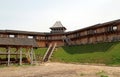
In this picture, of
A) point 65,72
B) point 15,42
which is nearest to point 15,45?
point 15,42

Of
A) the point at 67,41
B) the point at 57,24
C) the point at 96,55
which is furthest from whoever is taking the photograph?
the point at 57,24

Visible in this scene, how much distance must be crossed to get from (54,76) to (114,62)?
19.8m

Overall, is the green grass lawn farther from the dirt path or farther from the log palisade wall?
the dirt path

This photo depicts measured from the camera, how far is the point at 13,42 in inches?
1791

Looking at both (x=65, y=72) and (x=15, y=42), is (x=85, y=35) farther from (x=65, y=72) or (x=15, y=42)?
(x=65, y=72)

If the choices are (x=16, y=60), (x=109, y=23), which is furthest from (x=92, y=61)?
(x=109, y=23)

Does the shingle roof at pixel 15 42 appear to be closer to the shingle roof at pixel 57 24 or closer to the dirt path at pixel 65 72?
the dirt path at pixel 65 72

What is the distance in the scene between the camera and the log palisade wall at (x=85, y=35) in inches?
2518

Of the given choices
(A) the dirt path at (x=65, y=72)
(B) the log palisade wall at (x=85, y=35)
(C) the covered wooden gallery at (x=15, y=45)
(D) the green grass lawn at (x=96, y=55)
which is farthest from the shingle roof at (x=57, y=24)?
(A) the dirt path at (x=65, y=72)

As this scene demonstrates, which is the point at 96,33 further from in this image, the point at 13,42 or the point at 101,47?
the point at 13,42

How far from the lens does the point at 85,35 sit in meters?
75.2

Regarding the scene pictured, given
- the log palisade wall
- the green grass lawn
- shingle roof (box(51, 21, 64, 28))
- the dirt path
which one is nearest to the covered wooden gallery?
the green grass lawn

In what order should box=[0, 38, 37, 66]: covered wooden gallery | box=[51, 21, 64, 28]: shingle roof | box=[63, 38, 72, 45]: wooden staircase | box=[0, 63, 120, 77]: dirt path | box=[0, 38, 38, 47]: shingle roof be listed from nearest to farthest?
box=[0, 63, 120, 77]: dirt path, box=[0, 38, 38, 47]: shingle roof, box=[0, 38, 37, 66]: covered wooden gallery, box=[63, 38, 72, 45]: wooden staircase, box=[51, 21, 64, 28]: shingle roof

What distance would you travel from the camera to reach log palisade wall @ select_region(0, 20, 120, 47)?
210ft
